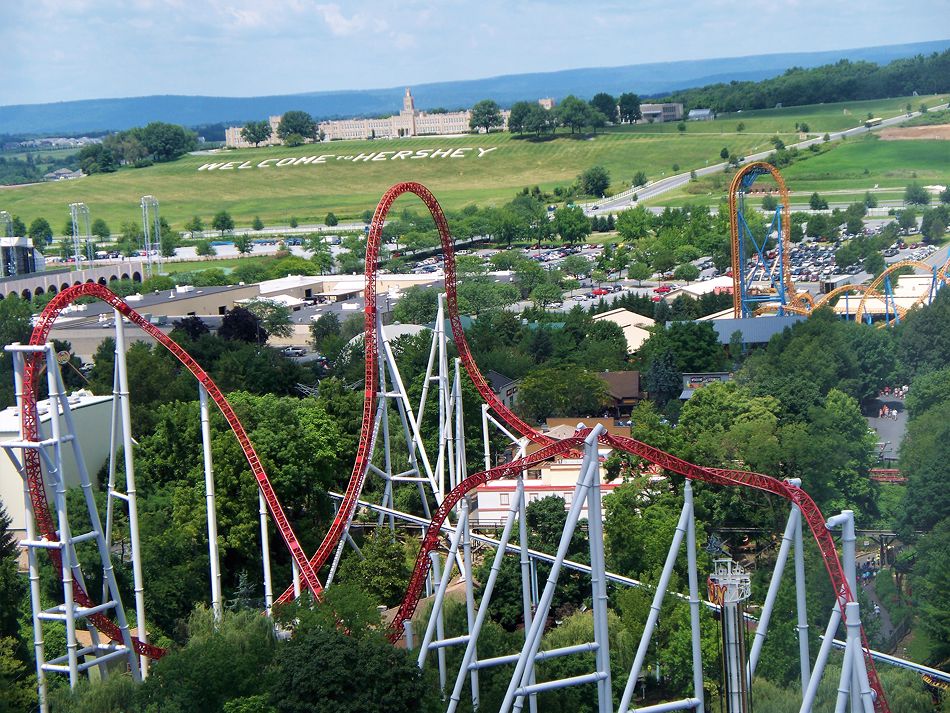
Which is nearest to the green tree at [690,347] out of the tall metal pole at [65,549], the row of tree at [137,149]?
the tall metal pole at [65,549]

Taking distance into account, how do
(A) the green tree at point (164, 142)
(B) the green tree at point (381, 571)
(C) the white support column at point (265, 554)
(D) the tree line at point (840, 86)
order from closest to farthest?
(C) the white support column at point (265, 554), (B) the green tree at point (381, 571), (D) the tree line at point (840, 86), (A) the green tree at point (164, 142)

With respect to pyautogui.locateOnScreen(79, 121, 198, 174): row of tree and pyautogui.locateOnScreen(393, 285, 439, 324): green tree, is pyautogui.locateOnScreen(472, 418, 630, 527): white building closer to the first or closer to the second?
pyautogui.locateOnScreen(393, 285, 439, 324): green tree

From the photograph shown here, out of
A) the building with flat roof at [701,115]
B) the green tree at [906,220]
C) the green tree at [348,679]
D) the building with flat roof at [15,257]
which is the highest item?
the building with flat roof at [701,115]

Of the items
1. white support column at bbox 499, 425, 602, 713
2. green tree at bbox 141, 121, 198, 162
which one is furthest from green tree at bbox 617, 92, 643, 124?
white support column at bbox 499, 425, 602, 713

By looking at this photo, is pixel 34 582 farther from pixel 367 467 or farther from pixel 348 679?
Answer: pixel 367 467

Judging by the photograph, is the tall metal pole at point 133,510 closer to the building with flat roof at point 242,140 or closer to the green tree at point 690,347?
the green tree at point 690,347

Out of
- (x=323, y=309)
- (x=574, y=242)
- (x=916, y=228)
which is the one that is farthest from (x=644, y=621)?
(x=574, y=242)

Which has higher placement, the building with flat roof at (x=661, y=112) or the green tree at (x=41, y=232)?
the building with flat roof at (x=661, y=112)
